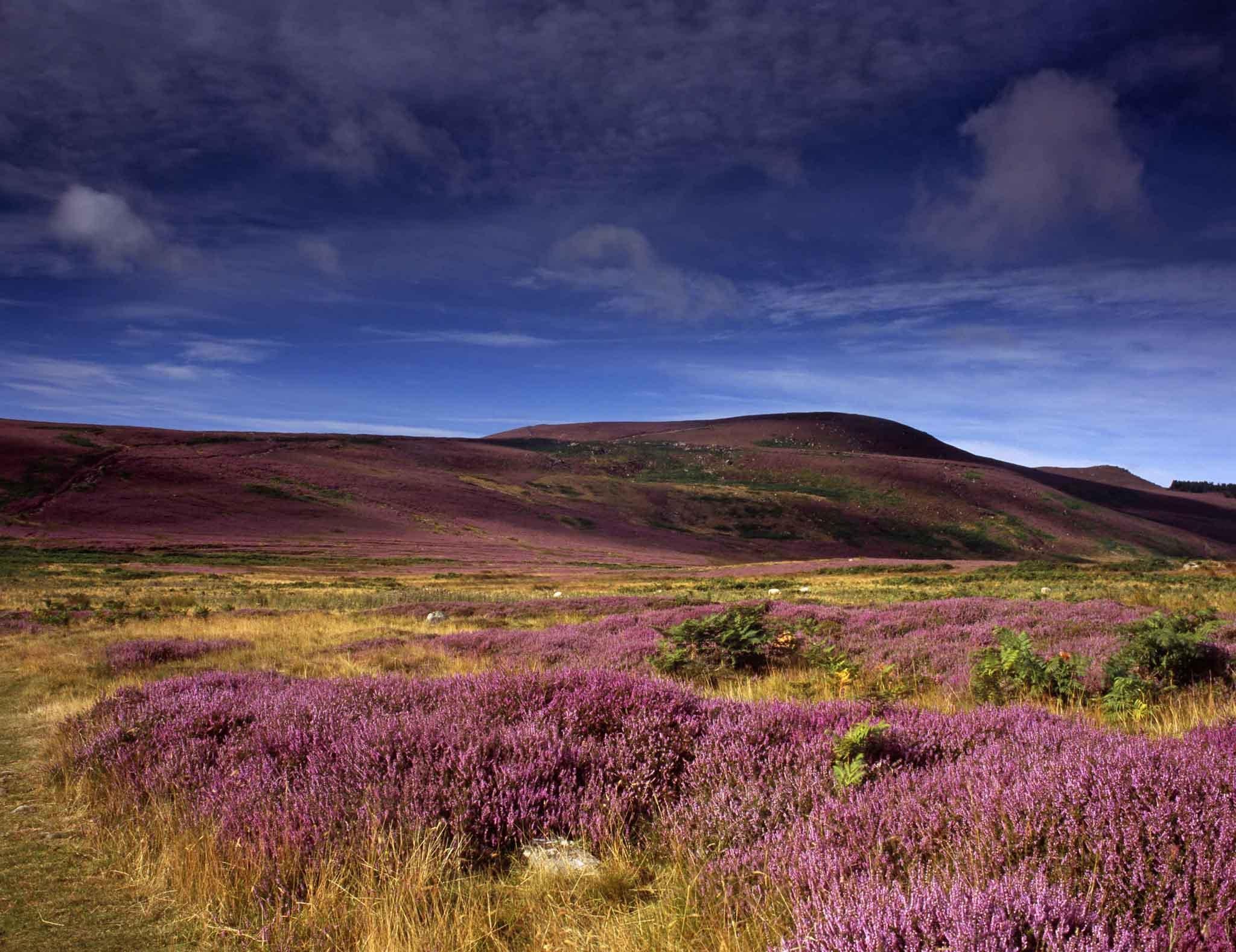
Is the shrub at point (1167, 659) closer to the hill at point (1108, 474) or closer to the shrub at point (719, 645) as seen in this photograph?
the shrub at point (719, 645)

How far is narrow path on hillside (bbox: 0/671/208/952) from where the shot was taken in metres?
3.40

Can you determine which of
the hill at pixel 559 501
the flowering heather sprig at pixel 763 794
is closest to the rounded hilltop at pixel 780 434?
the hill at pixel 559 501

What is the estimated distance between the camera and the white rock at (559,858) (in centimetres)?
349

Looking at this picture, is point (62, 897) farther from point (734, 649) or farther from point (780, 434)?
point (780, 434)

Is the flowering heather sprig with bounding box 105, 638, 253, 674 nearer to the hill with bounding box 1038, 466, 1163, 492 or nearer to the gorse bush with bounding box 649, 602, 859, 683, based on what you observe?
the gorse bush with bounding box 649, 602, 859, 683

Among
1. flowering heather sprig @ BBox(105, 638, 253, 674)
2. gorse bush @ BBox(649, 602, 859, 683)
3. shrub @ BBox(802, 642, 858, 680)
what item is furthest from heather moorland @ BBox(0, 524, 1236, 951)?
flowering heather sprig @ BBox(105, 638, 253, 674)

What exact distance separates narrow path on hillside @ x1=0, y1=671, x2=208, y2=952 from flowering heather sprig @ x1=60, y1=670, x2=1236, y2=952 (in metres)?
0.41

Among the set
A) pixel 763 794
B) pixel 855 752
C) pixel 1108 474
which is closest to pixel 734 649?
pixel 855 752

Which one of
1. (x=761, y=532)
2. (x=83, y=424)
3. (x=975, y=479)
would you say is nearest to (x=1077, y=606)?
(x=761, y=532)

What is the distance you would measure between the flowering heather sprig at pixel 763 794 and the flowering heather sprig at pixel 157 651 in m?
6.25

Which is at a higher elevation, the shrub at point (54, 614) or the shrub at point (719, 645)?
the shrub at point (719, 645)

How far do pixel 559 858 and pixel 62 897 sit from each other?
2.84 metres

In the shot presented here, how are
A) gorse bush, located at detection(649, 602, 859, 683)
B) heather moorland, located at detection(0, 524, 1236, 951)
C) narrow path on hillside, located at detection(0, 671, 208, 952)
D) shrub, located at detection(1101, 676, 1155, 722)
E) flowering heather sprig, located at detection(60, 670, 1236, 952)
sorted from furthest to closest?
gorse bush, located at detection(649, 602, 859, 683), shrub, located at detection(1101, 676, 1155, 722), narrow path on hillside, located at detection(0, 671, 208, 952), heather moorland, located at detection(0, 524, 1236, 951), flowering heather sprig, located at detection(60, 670, 1236, 952)

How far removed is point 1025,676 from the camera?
7.00 metres
